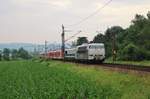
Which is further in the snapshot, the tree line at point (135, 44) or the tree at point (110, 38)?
the tree at point (110, 38)

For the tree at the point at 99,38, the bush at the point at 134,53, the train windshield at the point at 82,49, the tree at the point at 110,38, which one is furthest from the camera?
the tree at the point at 99,38

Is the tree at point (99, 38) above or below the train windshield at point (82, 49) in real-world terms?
above

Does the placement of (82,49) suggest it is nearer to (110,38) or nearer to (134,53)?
(134,53)

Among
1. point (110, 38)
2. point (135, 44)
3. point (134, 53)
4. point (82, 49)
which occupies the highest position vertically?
point (110, 38)

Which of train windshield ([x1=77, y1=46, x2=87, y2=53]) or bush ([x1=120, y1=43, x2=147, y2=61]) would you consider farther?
bush ([x1=120, y1=43, x2=147, y2=61])

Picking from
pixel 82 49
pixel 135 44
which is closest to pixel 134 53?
pixel 82 49

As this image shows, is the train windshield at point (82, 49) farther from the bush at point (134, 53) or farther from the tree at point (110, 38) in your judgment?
the tree at point (110, 38)

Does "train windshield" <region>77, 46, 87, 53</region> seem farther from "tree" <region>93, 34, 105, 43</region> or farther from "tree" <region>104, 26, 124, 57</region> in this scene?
"tree" <region>93, 34, 105, 43</region>

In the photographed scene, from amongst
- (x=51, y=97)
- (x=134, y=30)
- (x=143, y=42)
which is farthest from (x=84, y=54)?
(x=51, y=97)

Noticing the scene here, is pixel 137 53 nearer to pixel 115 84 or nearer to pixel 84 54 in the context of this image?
pixel 84 54

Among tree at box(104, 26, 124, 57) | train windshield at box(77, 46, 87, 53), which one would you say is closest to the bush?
tree at box(104, 26, 124, 57)

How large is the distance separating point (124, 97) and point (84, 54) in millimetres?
38722

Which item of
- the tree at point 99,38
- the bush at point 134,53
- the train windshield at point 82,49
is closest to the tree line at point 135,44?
the bush at point 134,53

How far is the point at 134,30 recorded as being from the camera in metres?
84.7
